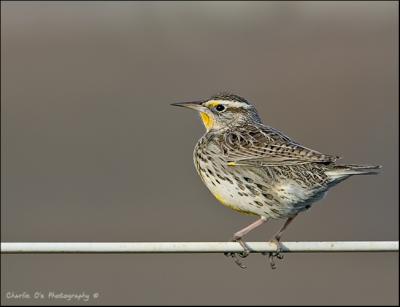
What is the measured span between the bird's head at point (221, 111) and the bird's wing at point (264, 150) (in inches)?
10.0

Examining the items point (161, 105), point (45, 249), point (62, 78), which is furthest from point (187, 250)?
point (62, 78)

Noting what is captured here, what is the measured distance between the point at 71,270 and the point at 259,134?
15.8ft

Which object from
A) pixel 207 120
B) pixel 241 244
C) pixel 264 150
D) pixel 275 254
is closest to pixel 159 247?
pixel 241 244

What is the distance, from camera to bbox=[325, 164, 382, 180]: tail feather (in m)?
4.91

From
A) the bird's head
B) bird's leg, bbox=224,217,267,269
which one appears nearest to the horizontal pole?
bird's leg, bbox=224,217,267,269

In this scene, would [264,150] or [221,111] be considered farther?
[221,111]

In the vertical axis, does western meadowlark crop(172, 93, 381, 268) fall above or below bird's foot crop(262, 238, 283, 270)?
above

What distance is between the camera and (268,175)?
5.28 m

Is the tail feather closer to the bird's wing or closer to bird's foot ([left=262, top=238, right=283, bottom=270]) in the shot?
the bird's wing

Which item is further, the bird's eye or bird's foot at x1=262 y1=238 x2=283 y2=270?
the bird's eye

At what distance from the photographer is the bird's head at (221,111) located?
6.04 meters

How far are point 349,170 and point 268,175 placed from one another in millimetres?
442

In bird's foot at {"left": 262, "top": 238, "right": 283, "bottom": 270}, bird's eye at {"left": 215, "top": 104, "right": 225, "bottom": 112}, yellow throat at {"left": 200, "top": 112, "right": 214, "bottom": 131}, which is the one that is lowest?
bird's foot at {"left": 262, "top": 238, "right": 283, "bottom": 270}

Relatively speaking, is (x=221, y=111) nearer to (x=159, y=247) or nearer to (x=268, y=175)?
(x=268, y=175)
